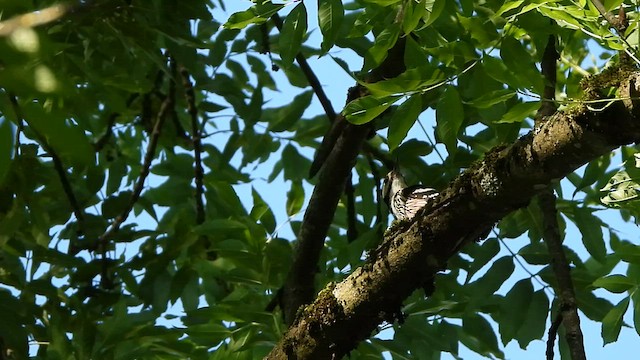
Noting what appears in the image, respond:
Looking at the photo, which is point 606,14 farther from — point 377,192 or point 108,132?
point 108,132

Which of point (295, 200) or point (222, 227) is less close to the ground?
point (295, 200)

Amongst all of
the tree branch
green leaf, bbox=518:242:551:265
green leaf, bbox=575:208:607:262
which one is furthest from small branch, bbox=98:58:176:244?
green leaf, bbox=575:208:607:262

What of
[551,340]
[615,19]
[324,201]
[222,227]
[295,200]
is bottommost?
[551,340]

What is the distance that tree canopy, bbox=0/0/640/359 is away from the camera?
2.34 m

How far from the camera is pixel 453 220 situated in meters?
2.53

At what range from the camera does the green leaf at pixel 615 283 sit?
296cm

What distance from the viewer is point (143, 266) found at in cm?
440

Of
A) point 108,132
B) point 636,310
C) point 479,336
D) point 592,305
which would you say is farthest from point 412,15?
point 108,132

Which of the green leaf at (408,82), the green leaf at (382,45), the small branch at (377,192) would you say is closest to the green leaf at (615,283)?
the green leaf at (408,82)

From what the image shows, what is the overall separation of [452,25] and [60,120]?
2049 millimetres

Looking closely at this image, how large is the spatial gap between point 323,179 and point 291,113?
823 millimetres

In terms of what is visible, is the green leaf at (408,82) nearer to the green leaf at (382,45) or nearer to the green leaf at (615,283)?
the green leaf at (382,45)

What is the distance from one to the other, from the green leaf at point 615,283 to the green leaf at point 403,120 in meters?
0.92

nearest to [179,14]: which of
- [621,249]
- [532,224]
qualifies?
[532,224]
